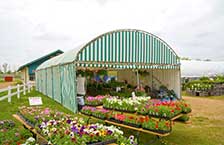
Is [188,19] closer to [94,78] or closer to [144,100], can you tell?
[94,78]

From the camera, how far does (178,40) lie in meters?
23.1

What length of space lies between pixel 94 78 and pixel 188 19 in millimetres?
7326

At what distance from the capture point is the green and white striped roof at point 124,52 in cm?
922

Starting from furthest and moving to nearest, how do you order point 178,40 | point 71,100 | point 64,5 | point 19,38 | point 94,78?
point 178,40 < point 19,38 < point 94,78 < point 64,5 < point 71,100

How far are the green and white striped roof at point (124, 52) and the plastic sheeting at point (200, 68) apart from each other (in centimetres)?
1000

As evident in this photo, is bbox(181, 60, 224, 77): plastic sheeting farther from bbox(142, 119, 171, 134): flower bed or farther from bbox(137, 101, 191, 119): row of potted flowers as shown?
bbox(142, 119, 171, 134): flower bed

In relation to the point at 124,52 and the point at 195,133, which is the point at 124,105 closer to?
the point at 195,133

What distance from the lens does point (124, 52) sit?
10.3m

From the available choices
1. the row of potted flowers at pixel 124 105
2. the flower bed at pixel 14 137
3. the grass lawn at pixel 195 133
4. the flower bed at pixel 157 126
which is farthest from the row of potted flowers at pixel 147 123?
the flower bed at pixel 14 137

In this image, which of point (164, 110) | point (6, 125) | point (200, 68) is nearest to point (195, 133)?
point (164, 110)

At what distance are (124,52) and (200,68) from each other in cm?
1496

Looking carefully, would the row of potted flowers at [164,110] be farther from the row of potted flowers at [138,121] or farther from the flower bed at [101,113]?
the flower bed at [101,113]

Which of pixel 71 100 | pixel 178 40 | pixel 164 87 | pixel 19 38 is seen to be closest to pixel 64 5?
pixel 71 100

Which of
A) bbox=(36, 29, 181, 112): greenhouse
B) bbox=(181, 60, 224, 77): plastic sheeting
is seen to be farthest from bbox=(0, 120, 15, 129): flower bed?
bbox=(181, 60, 224, 77): plastic sheeting
